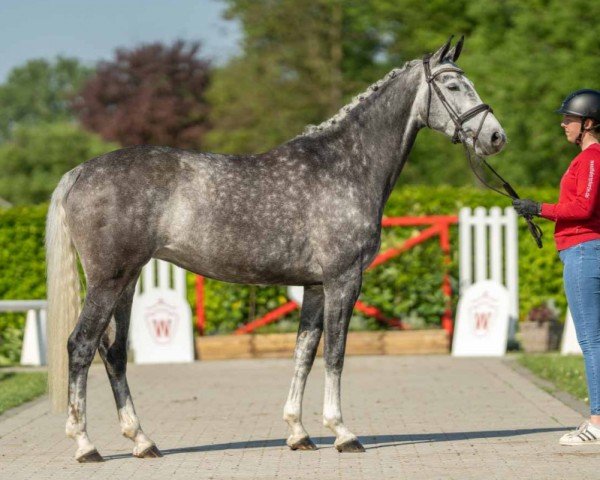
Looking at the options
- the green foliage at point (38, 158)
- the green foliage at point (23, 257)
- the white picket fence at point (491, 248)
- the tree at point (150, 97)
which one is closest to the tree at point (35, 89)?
the tree at point (150, 97)

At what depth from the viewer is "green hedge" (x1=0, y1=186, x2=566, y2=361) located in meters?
16.1

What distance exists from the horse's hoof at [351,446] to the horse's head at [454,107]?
6.65 feet

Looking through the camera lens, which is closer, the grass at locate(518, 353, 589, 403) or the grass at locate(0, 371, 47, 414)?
the grass at locate(0, 371, 47, 414)

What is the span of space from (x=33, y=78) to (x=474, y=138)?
336 ft

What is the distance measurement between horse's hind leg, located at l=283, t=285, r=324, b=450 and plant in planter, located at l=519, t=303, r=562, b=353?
797 cm

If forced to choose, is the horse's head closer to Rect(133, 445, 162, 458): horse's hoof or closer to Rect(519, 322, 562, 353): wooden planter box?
Rect(133, 445, 162, 458): horse's hoof

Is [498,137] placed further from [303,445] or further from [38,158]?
[38,158]

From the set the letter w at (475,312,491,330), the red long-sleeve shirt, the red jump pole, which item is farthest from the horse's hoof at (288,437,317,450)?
the red jump pole

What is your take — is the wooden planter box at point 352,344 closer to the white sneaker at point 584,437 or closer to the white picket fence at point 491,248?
the white picket fence at point 491,248

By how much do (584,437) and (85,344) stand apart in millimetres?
3225

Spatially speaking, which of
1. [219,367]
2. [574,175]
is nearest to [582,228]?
[574,175]

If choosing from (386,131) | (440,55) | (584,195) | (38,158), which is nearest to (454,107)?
(440,55)

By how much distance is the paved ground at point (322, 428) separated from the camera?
712cm

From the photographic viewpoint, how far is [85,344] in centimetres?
744
